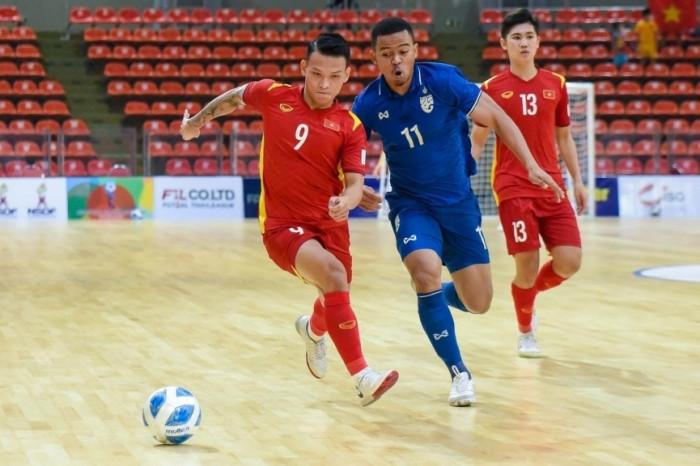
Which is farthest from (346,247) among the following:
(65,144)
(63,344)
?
(65,144)

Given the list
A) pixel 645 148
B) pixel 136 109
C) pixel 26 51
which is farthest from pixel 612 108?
pixel 26 51

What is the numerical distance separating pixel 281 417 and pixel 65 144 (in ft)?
66.1

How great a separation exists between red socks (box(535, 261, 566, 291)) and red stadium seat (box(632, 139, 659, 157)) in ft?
60.5

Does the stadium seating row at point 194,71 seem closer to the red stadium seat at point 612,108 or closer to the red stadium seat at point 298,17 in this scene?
the red stadium seat at point 298,17

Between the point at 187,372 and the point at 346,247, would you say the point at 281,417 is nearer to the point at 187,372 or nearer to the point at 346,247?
the point at 346,247

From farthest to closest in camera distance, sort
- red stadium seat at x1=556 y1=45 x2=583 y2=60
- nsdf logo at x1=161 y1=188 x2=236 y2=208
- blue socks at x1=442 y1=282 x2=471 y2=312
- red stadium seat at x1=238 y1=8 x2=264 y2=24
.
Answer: red stadium seat at x1=238 y1=8 x2=264 y2=24, red stadium seat at x1=556 y1=45 x2=583 y2=60, nsdf logo at x1=161 y1=188 x2=236 y2=208, blue socks at x1=442 y1=282 x2=471 y2=312

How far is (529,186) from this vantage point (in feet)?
25.9

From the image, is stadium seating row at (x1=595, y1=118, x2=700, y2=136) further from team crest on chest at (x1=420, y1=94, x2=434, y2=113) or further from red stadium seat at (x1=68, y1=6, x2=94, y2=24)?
team crest on chest at (x1=420, y1=94, x2=434, y2=113)

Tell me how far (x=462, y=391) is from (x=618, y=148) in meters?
20.4

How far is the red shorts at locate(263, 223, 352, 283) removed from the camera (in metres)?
6.34

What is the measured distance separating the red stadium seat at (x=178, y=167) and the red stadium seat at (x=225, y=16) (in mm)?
7604

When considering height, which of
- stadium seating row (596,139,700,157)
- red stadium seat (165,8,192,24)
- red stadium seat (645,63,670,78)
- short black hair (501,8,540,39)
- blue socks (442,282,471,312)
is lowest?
blue socks (442,282,471,312)

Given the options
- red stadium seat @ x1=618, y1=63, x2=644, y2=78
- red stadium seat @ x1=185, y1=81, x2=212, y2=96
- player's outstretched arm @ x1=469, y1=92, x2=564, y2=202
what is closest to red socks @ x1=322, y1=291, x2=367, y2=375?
player's outstretched arm @ x1=469, y1=92, x2=564, y2=202

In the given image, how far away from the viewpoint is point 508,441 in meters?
5.34
